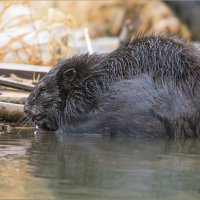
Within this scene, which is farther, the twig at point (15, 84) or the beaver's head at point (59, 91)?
the twig at point (15, 84)

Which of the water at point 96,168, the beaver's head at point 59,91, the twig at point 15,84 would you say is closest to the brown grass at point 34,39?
the twig at point 15,84

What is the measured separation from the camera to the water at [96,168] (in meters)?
4.21

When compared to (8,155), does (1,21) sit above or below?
above

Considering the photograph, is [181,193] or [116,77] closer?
[181,193]

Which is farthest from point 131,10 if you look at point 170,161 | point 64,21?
point 170,161

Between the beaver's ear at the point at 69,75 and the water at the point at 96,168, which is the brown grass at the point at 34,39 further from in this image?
the water at the point at 96,168

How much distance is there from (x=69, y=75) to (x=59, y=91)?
171 millimetres

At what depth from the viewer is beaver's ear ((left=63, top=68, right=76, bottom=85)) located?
7148 mm

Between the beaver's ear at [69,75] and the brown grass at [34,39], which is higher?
the brown grass at [34,39]

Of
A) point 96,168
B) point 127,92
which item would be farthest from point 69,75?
point 96,168

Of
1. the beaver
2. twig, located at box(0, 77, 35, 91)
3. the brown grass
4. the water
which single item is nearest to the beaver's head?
the beaver

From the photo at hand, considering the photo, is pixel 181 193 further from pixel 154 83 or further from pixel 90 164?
pixel 154 83

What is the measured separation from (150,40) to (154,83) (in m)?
0.54

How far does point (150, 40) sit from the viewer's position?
7117 mm
